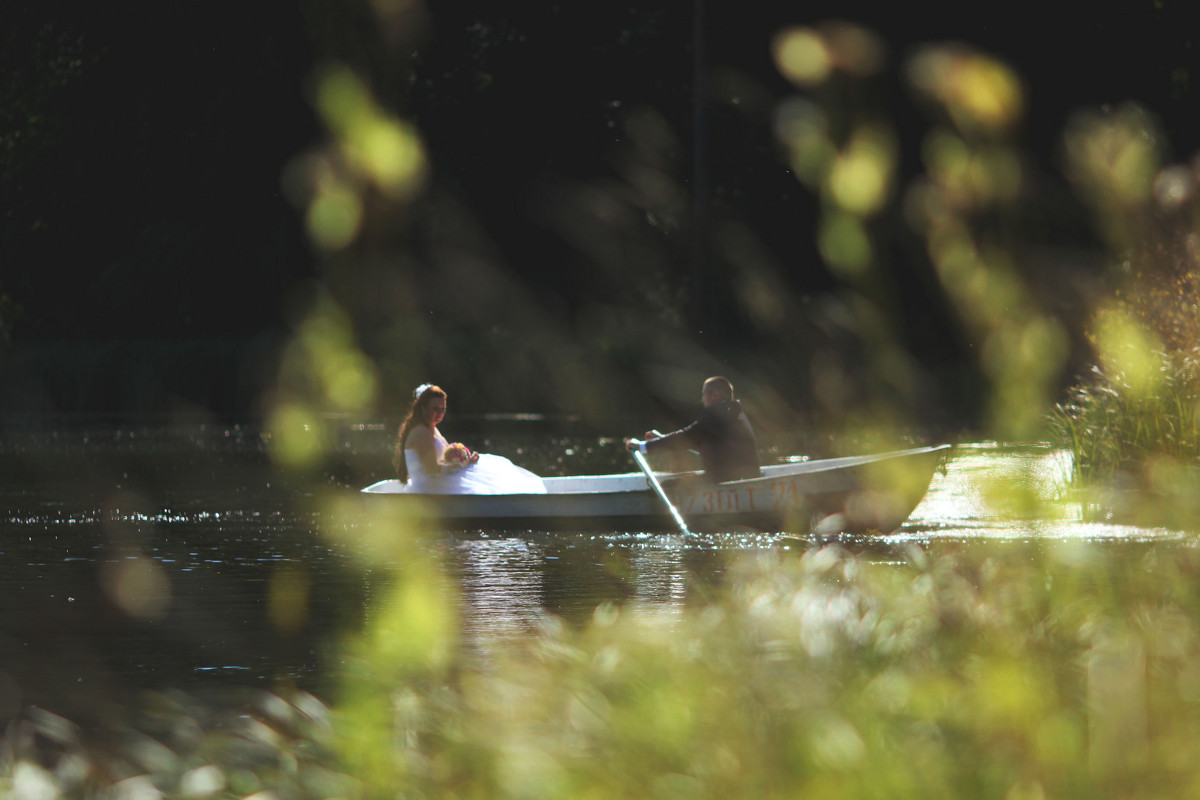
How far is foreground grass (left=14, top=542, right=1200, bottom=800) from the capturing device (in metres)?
4.81

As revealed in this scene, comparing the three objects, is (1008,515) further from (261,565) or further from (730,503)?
(261,565)

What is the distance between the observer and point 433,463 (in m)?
17.9

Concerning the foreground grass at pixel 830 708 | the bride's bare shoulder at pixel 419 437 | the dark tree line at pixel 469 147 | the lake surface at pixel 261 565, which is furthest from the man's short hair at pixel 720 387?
the dark tree line at pixel 469 147

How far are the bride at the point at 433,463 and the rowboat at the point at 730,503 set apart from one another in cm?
25

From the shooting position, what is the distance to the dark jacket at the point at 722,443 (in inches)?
683

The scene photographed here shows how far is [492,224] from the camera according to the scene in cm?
4541

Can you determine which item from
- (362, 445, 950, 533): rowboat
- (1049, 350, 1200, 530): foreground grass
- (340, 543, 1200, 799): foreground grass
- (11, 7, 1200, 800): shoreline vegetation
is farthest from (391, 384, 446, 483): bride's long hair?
(340, 543, 1200, 799): foreground grass

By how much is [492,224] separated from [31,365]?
11542mm

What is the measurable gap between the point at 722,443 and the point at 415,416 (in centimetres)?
298

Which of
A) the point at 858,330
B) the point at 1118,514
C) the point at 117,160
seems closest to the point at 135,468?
the point at 1118,514

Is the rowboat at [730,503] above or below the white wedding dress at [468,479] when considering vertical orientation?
below

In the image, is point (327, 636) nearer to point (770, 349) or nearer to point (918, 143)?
point (770, 349)

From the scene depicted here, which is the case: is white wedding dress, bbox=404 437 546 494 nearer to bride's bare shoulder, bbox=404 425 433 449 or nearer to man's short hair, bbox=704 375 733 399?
bride's bare shoulder, bbox=404 425 433 449

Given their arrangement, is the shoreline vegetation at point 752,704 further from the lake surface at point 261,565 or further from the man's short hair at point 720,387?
the man's short hair at point 720,387
